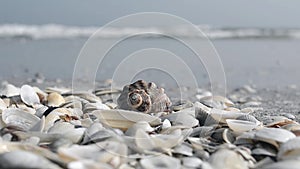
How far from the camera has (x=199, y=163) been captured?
193cm

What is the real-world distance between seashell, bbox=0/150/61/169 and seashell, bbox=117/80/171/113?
108 centimetres

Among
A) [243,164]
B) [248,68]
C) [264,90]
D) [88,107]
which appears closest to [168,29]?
[248,68]

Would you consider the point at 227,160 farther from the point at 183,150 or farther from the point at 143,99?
the point at 143,99

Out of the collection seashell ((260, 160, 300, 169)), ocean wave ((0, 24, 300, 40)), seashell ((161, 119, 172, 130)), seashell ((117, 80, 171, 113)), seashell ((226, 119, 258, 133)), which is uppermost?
ocean wave ((0, 24, 300, 40))

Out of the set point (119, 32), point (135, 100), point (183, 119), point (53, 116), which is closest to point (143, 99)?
point (135, 100)

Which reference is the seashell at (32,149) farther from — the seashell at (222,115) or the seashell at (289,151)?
the seashell at (222,115)

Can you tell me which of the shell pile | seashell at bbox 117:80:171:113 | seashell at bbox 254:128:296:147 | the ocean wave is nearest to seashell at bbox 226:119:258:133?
the shell pile

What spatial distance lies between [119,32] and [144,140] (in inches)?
583

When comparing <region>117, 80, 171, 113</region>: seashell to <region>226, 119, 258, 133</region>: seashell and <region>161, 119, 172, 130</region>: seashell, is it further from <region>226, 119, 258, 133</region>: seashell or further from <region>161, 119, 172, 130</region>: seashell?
<region>226, 119, 258, 133</region>: seashell

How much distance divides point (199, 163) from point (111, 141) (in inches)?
14.8

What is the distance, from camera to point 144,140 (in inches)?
81.3

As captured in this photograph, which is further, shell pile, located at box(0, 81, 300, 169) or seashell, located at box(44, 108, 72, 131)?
seashell, located at box(44, 108, 72, 131)

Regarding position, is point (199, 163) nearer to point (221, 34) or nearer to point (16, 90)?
point (16, 90)

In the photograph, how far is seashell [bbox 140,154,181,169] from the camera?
6.14 ft
